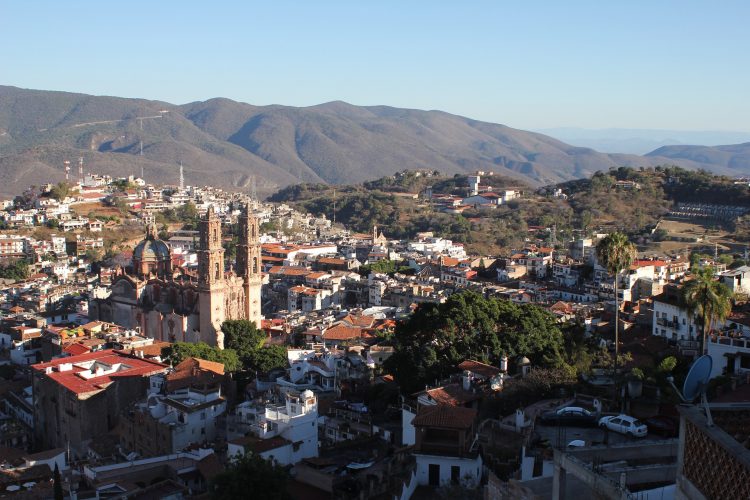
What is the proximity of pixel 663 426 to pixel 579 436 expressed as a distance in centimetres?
137

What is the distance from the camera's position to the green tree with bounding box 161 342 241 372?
92.8 ft

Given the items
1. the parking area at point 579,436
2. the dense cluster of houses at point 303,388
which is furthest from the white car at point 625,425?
the dense cluster of houses at point 303,388

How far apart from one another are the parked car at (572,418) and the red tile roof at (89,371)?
14.8 meters

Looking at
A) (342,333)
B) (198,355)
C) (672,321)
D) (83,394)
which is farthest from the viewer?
(342,333)

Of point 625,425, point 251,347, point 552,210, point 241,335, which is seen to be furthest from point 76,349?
point 552,210

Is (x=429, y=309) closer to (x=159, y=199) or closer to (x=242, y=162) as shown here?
(x=159, y=199)

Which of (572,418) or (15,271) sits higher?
(572,418)

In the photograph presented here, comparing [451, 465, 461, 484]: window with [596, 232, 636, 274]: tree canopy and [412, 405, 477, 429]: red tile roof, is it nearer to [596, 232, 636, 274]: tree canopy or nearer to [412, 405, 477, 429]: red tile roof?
[412, 405, 477, 429]: red tile roof

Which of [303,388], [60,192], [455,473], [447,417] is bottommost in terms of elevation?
[303,388]

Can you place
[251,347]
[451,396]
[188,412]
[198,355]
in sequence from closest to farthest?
[451,396] < [188,412] < [198,355] < [251,347]

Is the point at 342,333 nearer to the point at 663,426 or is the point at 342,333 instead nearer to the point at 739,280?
the point at 739,280

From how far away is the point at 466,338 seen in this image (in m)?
21.4

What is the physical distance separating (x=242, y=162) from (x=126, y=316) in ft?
532

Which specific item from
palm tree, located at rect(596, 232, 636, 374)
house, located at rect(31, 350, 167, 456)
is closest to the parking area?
palm tree, located at rect(596, 232, 636, 374)
